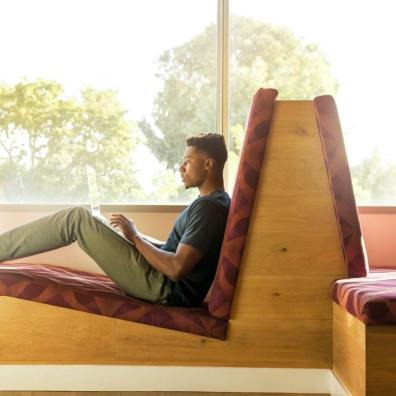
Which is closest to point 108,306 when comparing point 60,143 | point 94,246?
point 94,246

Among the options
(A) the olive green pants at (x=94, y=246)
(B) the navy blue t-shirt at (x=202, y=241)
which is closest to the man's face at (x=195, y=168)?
(B) the navy blue t-shirt at (x=202, y=241)

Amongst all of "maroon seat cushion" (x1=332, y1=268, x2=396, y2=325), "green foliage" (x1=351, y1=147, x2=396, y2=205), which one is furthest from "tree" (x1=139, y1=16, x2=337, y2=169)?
"maroon seat cushion" (x1=332, y1=268, x2=396, y2=325)

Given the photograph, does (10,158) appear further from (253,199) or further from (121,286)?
(253,199)

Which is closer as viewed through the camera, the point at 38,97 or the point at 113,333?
the point at 113,333

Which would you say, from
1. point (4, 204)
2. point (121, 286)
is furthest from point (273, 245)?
point (4, 204)

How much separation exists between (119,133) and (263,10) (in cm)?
99

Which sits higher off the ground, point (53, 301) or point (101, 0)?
point (101, 0)

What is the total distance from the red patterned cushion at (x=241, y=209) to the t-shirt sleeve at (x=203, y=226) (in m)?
0.06

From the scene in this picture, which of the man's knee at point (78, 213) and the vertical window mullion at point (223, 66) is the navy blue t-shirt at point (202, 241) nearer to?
the man's knee at point (78, 213)

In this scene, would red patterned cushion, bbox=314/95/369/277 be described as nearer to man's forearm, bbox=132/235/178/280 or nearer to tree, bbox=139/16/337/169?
man's forearm, bbox=132/235/178/280

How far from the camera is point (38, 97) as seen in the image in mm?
3309

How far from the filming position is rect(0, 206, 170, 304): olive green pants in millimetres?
2314

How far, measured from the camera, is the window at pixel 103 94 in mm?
3312

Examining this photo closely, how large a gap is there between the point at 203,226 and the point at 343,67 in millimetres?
1540
